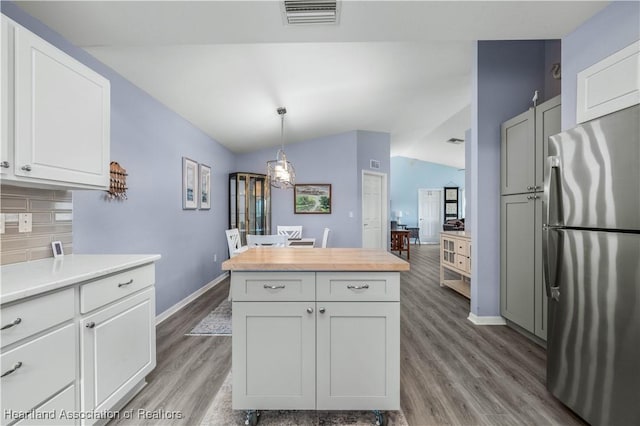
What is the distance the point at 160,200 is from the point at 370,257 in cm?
245

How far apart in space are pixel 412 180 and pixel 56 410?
1105cm

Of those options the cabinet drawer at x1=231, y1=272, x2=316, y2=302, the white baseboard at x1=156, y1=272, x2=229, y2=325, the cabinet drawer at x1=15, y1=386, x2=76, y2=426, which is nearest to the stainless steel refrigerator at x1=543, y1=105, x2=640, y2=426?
the cabinet drawer at x1=231, y1=272, x2=316, y2=302

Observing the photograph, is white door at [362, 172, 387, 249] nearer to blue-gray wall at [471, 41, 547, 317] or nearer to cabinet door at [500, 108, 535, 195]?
blue-gray wall at [471, 41, 547, 317]

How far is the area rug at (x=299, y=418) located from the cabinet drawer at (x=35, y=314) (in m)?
0.93

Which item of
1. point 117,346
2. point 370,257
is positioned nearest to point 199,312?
point 117,346

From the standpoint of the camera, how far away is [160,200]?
3.03 meters

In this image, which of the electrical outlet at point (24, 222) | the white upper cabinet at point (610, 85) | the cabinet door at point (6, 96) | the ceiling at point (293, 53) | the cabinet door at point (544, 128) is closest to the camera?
the cabinet door at point (6, 96)

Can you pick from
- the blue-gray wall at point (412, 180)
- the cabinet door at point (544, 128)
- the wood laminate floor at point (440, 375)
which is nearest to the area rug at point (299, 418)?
the wood laminate floor at point (440, 375)

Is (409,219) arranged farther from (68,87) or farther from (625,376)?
(68,87)

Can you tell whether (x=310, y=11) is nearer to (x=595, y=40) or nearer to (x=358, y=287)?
(x=358, y=287)

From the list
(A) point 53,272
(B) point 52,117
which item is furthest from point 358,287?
(B) point 52,117

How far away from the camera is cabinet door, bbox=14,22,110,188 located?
1.32 meters

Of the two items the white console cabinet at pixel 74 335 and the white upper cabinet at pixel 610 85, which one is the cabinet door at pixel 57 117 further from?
the white upper cabinet at pixel 610 85

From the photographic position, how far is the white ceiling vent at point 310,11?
5.50ft
